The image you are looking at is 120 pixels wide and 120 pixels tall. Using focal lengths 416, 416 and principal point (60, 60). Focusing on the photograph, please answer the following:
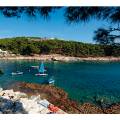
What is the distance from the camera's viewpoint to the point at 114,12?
388cm

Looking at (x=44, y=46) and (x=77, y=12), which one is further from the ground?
(x=77, y=12)

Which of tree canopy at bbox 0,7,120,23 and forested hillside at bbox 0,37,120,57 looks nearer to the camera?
tree canopy at bbox 0,7,120,23

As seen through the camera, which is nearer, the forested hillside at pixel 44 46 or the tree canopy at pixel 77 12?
the tree canopy at pixel 77 12

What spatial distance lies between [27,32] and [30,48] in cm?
39

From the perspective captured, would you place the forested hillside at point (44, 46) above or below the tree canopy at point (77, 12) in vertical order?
below

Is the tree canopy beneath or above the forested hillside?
above

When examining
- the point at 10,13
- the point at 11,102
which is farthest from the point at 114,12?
the point at 11,102

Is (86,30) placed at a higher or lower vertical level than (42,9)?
lower

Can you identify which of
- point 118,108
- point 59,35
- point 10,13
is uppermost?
point 10,13

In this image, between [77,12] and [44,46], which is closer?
[77,12]
